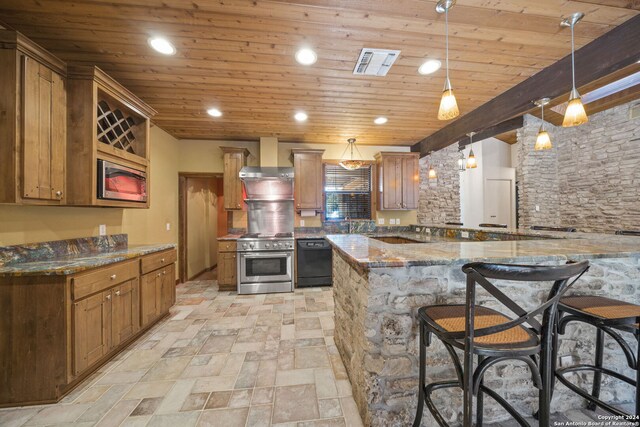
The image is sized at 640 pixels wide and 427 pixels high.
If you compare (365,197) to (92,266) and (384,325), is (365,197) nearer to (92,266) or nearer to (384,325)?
(384,325)

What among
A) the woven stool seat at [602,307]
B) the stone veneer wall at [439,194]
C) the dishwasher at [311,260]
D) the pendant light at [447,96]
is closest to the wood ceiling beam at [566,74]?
the pendant light at [447,96]

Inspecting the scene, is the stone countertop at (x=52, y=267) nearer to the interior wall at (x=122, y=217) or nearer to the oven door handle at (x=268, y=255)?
the interior wall at (x=122, y=217)

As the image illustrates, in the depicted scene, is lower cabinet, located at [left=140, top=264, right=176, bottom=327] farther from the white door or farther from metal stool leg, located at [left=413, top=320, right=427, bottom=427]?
the white door

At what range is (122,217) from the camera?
3.05 metres

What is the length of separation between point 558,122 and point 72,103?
26.9 feet

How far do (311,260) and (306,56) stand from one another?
3.03m

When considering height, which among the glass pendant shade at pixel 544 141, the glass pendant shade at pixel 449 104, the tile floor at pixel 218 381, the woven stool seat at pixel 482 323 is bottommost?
the tile floor at pixel 218 381

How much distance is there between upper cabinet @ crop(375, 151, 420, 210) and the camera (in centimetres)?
462

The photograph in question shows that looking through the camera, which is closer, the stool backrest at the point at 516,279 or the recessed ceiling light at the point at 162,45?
the stool backrest at the point at 516,279

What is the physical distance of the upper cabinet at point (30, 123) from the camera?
1687mm

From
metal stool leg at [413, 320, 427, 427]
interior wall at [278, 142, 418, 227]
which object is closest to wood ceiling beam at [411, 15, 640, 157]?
interior wall at [278, 142, 418, 227]

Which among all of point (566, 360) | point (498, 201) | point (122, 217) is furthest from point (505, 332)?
point (498, 201)

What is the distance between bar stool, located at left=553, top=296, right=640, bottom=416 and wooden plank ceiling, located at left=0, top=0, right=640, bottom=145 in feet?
6.61

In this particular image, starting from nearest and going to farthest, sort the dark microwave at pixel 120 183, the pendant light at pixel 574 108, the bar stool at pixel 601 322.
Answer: the bar stool at pixel 601 322, the pendant light at pixel 574 108, the dark microwave at pixel 120 183
